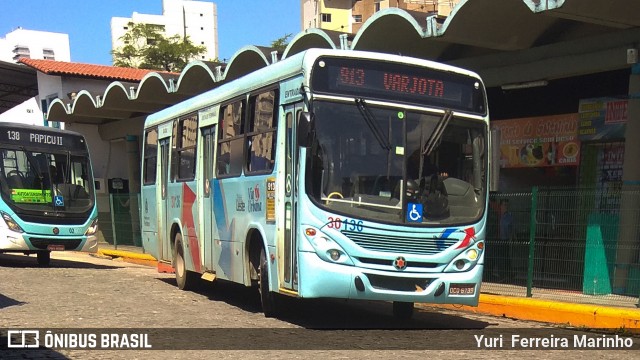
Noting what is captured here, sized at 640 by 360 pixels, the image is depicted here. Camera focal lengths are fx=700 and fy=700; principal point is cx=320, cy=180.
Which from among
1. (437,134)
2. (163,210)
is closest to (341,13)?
(163,210)

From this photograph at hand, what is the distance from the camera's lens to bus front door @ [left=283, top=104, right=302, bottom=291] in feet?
26.6

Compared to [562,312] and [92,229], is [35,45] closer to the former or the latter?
[92,229]

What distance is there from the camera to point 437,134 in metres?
8.39

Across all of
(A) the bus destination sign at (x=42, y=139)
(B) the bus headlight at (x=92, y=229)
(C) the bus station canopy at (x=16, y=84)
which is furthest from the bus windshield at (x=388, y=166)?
(C) the bus station canopy at (x=16, y=84)

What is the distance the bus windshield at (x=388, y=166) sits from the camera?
7918mm

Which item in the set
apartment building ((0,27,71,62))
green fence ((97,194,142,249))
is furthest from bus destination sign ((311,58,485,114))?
apartment building ((0,27,71,62))

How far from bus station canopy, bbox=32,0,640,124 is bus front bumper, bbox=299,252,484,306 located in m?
4.85

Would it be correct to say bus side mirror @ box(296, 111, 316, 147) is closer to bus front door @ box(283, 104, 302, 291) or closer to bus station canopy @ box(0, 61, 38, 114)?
bus front door @ box(283, 104, 302, 291)

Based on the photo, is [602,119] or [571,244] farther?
[602,119]

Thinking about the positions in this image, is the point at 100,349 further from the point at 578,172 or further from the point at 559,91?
the point at 559,91

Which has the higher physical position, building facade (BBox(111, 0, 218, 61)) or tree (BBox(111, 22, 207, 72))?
building facade (BBox(111, 0, 218, 61))

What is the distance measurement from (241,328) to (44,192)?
10.1 meters

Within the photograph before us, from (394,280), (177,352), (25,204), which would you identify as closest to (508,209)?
(394,280)

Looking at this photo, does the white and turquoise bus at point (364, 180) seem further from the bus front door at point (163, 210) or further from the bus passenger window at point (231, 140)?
the bus front door at point (163, 210)
